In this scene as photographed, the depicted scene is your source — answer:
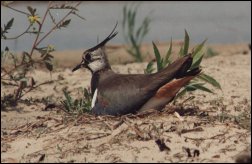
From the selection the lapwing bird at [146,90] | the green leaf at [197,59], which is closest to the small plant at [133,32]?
the green leaf at [197,59]

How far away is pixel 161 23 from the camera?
527 inches

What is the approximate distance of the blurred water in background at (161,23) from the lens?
11930mm

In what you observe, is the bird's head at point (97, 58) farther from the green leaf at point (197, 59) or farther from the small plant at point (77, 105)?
the green leaf at point (197, 59)

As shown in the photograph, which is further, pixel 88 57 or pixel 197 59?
pixel 88 57

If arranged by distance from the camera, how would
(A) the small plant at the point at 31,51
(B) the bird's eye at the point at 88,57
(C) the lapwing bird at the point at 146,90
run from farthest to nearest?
1. (B) the bird's eye at the point at 88,57
2. (A) the small plant at the point at 31,51
3. (C) the lapwing bird at the point at 146,90

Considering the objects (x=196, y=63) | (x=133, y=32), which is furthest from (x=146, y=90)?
(x=133, y=32)

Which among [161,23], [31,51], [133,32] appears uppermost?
[161,23]

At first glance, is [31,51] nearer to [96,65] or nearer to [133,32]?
[96,65]

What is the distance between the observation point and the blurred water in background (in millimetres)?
11930

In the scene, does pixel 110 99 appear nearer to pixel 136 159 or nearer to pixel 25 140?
pixel 25 140

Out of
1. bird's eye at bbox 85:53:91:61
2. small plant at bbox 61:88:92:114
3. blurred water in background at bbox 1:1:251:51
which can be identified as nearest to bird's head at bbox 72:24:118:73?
bird's eye at bbox 85:53:91:61

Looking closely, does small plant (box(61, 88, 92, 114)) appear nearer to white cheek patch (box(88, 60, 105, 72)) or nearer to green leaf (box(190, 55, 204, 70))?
white cheek patch (box(88, 60, 105, 72))

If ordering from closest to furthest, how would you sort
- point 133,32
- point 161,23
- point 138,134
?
point 138,134
point 133,32
point 161,23

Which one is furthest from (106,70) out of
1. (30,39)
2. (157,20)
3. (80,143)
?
(157,20)
